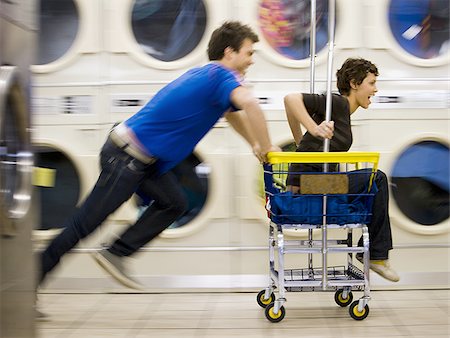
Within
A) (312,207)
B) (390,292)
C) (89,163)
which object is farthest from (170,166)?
(390,292)

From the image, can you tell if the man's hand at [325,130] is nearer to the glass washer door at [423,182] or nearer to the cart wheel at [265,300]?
the cart wheel at [265,300]

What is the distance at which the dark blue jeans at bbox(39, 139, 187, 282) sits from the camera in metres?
2.99

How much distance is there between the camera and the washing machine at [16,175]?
6.18 feet

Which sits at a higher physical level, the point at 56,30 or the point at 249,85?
the point at 56,30

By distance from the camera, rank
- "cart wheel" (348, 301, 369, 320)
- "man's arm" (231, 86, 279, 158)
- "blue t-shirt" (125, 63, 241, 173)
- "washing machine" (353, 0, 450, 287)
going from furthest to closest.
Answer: "washing machine" (353, 0, 450, 287)
"cart wheel" (348, 301, 369, 320)
"blue t-shirt" (125, 63, 241, 173)
"man's arm" (231, 86, 279, 158)

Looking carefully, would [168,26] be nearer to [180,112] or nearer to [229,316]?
[180,112]

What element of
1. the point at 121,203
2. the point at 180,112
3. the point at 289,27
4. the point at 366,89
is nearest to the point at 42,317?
the point at 121,203

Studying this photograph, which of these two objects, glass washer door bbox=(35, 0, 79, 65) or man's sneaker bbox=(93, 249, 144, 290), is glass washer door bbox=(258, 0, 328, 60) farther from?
man's sneaker bbox=(93, 249, 144, 290)

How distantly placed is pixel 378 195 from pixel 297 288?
0.55 meters

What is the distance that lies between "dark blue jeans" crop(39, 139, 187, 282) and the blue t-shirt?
4.5 inches

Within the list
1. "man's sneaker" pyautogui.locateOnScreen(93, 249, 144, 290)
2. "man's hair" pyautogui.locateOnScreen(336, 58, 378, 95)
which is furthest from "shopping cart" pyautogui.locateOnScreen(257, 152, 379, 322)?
"man's sneaker" pyautogui.locateOnScreen(93, 249, 144, 290)

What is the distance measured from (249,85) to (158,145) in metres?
0.99

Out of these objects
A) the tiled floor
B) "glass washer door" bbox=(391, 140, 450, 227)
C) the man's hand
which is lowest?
the tiled floor

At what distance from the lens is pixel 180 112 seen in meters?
3.01
